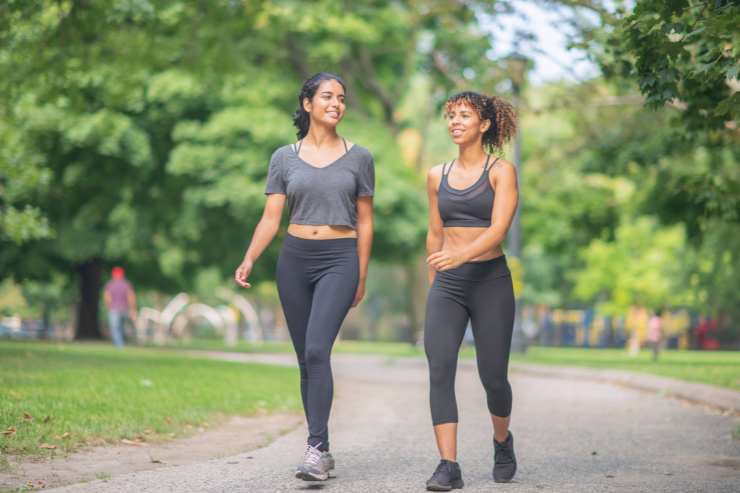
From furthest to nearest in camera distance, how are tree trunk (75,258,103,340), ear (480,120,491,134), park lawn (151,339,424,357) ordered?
tree trunk (75,258,103,340) < park lawn (151,339,424,357) < ear (480,120,491,134)

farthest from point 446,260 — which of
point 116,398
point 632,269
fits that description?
point 632,269

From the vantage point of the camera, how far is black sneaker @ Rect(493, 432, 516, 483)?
6602 millimetres

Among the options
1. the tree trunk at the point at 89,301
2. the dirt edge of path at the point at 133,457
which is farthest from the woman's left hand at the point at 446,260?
the tree trunk at the point at 89,301

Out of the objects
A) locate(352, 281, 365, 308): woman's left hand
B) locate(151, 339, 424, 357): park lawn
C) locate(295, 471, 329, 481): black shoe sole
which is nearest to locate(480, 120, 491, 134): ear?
locate(352, 281, 365, 308): woman's left hand

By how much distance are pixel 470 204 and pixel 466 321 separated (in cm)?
63

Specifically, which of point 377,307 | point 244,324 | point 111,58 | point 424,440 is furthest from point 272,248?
point 244,324

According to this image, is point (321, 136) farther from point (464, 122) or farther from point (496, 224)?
point (496, 224)

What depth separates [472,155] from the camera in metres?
6.48

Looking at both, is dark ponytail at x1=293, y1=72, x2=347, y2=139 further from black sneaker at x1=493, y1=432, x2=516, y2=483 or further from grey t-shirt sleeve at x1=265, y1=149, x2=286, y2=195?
black sneaker at x1=493, y1=432, x2=516, y2=483

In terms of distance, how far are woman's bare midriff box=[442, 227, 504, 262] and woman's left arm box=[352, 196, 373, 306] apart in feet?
1.64

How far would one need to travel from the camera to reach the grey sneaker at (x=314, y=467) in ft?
20.6

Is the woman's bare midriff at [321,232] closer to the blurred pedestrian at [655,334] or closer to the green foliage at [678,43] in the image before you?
the green foliage at [678,43]

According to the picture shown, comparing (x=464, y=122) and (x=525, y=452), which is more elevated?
(x=464, y=122)

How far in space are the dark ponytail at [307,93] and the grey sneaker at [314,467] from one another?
6.00ft
